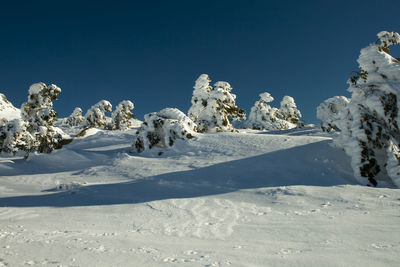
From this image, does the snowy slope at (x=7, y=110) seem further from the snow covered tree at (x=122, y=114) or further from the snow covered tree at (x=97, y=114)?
the snow covered tree at (x=122, y=114)

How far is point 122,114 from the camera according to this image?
40188 millimetres

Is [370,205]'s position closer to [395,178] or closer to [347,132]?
[395,178]

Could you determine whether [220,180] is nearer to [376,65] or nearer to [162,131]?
[162,131]

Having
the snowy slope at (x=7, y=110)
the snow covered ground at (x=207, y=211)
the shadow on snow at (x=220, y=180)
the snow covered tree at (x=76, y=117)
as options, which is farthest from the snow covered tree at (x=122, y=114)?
the shadow on snow at (x=220, y=180)

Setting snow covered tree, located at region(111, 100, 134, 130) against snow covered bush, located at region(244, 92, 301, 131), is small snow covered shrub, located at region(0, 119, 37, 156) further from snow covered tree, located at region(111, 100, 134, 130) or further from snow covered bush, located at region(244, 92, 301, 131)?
snow covered bush, located at region(244, 92, 301, 131)

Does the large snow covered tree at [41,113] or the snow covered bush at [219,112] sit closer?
the large snow covered tree at [41,113]

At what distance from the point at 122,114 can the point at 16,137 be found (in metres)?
23.5

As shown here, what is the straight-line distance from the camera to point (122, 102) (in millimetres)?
40406

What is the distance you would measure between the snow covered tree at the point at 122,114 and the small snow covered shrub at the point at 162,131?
26.0 m

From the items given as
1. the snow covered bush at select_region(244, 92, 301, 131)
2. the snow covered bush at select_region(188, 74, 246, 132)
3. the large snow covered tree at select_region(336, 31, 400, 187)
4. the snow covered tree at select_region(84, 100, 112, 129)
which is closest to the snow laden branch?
the large snow covered tree at select_region(336, 31, 400, 187)

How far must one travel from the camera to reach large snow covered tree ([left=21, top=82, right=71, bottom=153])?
17.5 m

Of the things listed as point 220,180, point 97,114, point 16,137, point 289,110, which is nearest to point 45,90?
point 16,137

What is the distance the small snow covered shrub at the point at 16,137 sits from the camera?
1691 cm

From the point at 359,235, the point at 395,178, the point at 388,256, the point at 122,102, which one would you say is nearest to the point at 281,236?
the point at 359,235
